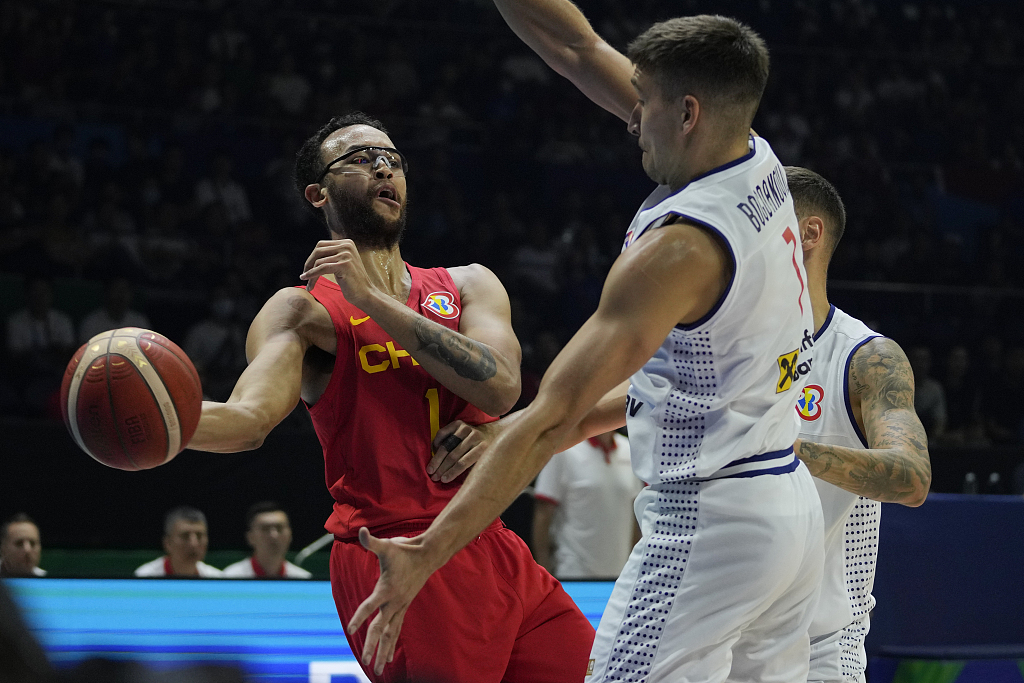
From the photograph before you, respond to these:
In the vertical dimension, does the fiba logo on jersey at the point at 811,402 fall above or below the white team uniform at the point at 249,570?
above

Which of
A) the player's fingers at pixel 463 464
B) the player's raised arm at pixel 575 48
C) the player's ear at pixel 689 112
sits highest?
the player's raised arm at pixel 575 48

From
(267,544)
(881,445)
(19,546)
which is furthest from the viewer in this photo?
(267,544)

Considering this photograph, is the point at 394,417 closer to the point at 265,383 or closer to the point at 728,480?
the point at 265,383

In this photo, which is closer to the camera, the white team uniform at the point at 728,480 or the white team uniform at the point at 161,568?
the white team uniform at the point at 728,480

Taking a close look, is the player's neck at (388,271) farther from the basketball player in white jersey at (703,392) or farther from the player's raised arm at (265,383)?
the basketball player in white jersey at (703,392)

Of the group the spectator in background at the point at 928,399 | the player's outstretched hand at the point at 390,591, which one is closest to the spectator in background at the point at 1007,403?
the spectator in background at the point at 928,399

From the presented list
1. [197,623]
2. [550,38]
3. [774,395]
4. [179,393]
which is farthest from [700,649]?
[197,623]

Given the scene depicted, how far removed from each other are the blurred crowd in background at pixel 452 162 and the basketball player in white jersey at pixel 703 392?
670 cm

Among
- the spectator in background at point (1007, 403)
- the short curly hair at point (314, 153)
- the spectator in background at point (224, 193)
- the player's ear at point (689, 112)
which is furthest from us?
the spectator in background at point (224, 193)

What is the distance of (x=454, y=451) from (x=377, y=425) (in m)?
0.27

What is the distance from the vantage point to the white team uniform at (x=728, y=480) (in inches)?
101

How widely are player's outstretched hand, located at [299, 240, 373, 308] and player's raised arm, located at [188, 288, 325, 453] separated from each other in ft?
0.87

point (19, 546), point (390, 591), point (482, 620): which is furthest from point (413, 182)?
point (390, 591)

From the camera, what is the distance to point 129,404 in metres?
3.05
